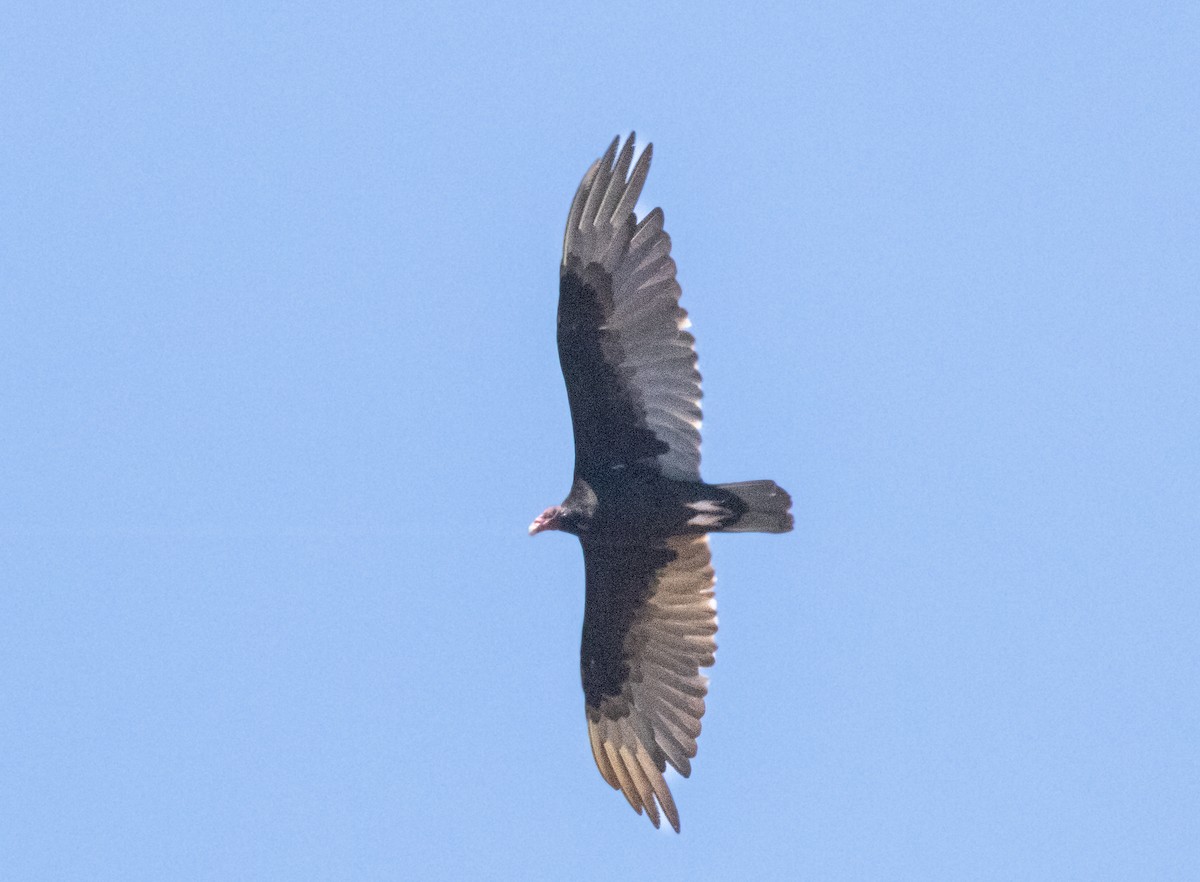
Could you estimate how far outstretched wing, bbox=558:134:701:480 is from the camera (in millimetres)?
11625

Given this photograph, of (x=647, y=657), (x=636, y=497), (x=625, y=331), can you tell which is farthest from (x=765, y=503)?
(x=647, y=657)

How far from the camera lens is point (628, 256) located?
38.2 ft

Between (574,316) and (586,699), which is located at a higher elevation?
(574,316)

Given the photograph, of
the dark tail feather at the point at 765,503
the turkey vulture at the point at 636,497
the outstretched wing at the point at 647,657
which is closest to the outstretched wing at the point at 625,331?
the turkey vulture at the point at 636,497

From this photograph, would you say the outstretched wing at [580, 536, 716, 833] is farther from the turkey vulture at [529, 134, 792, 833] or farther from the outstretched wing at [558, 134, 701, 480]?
the outstretched wing at [558, 134, 701, 480]

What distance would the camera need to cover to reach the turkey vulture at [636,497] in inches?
459

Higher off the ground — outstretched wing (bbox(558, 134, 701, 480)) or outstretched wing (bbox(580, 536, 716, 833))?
outstretched wing (bbox(558, 134, 701, 480))

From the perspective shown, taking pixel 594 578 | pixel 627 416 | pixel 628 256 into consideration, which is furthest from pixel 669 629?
pixel 628 256

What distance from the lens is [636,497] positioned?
1196 cm

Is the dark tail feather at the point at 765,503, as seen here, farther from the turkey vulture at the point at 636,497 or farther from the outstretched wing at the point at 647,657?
the outstretched wing at the point at 647,657

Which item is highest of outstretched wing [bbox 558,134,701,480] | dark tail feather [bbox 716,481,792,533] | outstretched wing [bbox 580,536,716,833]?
outstretched wing [bbox 558,134,701,480]

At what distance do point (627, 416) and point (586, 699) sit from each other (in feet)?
6.82

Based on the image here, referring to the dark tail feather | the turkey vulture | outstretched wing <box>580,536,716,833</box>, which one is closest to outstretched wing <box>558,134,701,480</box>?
the turkey vulture

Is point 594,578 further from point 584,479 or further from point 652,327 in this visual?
point 652,327
